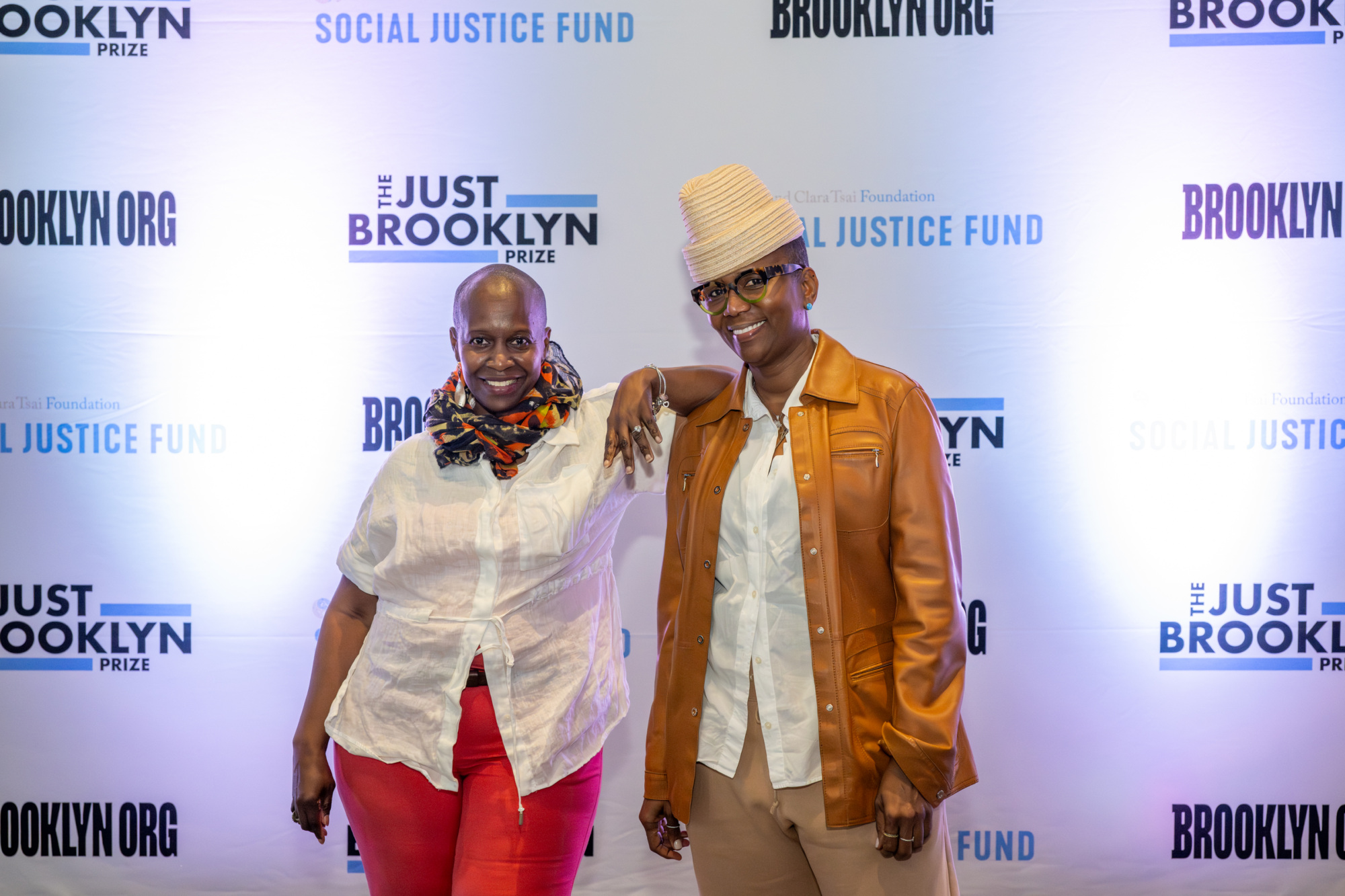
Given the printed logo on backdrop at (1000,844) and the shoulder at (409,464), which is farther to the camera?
the printed logo on backdrop at (1000,844)

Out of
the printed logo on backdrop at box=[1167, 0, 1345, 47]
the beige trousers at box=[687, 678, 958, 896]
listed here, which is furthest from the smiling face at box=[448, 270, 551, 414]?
the printed logo on backdrop at box=[1167, 0, 1345, 47]

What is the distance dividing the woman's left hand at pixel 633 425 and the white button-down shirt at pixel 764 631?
0.27 m

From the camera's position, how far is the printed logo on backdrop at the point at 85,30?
3.02m

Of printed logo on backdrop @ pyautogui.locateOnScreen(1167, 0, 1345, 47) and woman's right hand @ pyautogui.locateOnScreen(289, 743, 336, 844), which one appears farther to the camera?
printed logo on backdrop @ pyautogui.locateOnScreen(1167, 0, 1345, 47)

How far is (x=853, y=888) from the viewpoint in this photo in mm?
1704

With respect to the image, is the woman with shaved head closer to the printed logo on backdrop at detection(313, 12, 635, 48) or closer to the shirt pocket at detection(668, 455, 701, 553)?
the shirt pocket at detection(668, 455, 701, 553)

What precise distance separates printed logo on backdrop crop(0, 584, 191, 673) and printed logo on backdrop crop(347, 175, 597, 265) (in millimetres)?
1312

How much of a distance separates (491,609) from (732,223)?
873 millimetres

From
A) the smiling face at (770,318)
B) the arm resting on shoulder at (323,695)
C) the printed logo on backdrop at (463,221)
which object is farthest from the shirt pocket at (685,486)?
the printed logo on backdrop at (463,221)

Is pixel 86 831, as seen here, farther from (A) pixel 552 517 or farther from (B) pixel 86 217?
(A) pixel 552 517

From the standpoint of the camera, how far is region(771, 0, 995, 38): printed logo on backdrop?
2959mm

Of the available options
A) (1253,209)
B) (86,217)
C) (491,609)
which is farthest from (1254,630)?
(86,217)

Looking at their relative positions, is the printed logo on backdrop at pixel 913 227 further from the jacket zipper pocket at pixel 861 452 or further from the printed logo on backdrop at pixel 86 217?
the printed logo on backdrop at pixel 86 217

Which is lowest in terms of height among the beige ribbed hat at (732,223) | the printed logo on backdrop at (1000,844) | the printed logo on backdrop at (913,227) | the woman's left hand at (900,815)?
the printed logo on backdrop at (1000,844)
